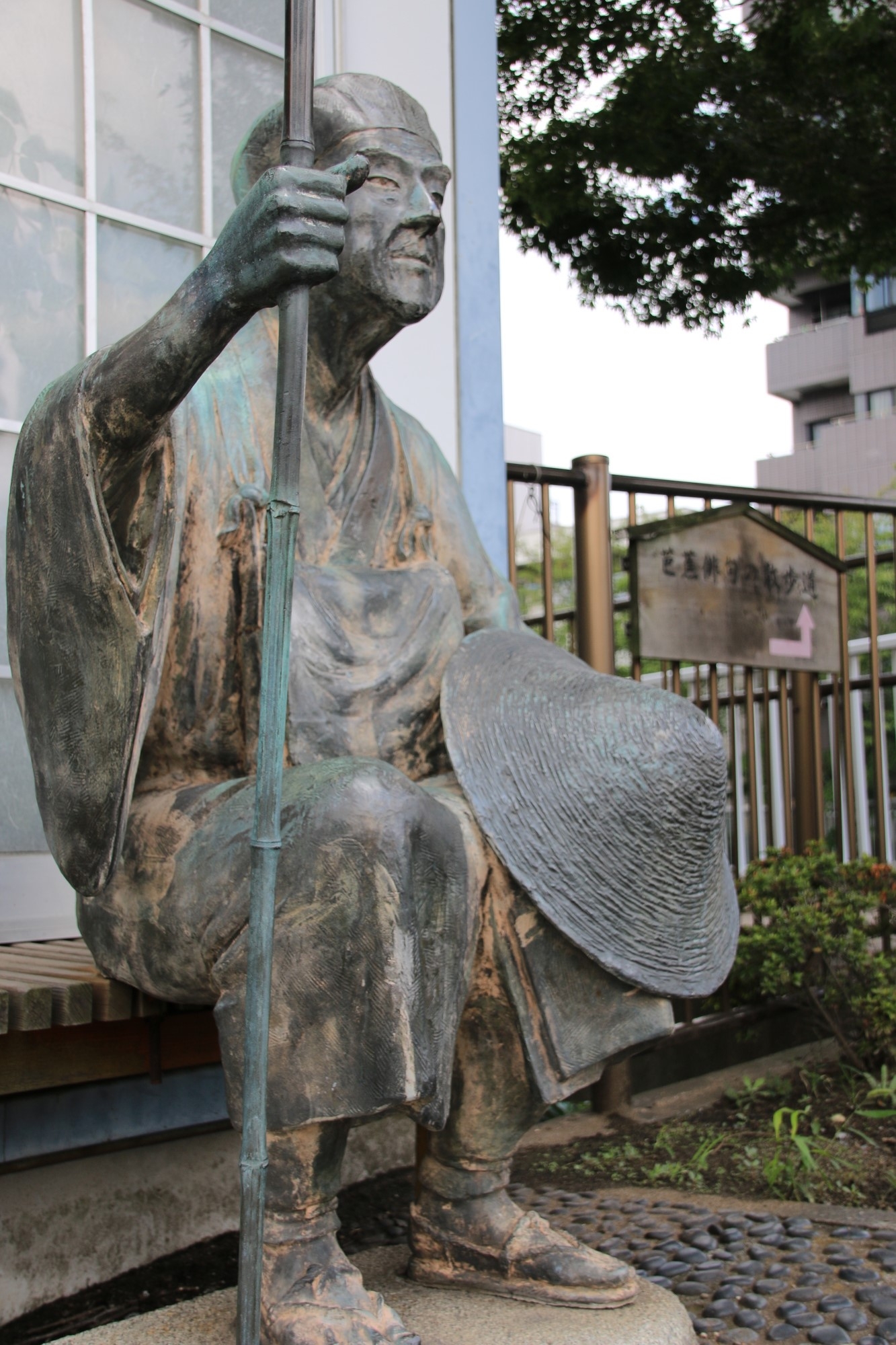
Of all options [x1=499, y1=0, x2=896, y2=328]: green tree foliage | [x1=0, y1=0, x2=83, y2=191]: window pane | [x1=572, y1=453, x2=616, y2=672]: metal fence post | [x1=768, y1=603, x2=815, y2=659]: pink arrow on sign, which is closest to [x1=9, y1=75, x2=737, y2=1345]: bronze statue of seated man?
[x1=0, y1=0, x2=83, y2=191]: window pane

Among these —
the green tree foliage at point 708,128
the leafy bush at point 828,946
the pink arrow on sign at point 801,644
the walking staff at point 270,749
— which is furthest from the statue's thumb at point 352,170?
the green tree foliage at point 708,128

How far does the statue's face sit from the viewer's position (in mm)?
2217

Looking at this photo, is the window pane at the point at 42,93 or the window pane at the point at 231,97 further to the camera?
the window pane at the point at 231,97

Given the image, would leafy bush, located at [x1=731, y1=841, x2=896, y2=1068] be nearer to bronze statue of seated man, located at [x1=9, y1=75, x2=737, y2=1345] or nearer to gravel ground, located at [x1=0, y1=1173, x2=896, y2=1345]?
gravel ground, located at [x1=0, y1=1173, x2=896, y2=1345]

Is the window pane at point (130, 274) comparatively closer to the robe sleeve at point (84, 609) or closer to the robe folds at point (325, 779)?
the robe folds at point (325, 779)

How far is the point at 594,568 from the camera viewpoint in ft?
13.8

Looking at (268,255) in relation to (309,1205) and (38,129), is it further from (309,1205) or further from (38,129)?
(38,129)

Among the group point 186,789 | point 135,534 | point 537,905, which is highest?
point 135,534

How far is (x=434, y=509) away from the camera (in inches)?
102

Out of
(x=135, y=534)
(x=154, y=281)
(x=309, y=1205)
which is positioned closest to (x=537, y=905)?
(x=309, y=1205)

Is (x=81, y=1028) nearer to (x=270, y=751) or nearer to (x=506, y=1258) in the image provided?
(x=506, y=1258)

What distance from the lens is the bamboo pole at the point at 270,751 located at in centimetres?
155

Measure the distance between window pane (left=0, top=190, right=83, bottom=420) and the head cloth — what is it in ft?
4.06

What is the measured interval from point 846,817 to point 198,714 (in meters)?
3.47
